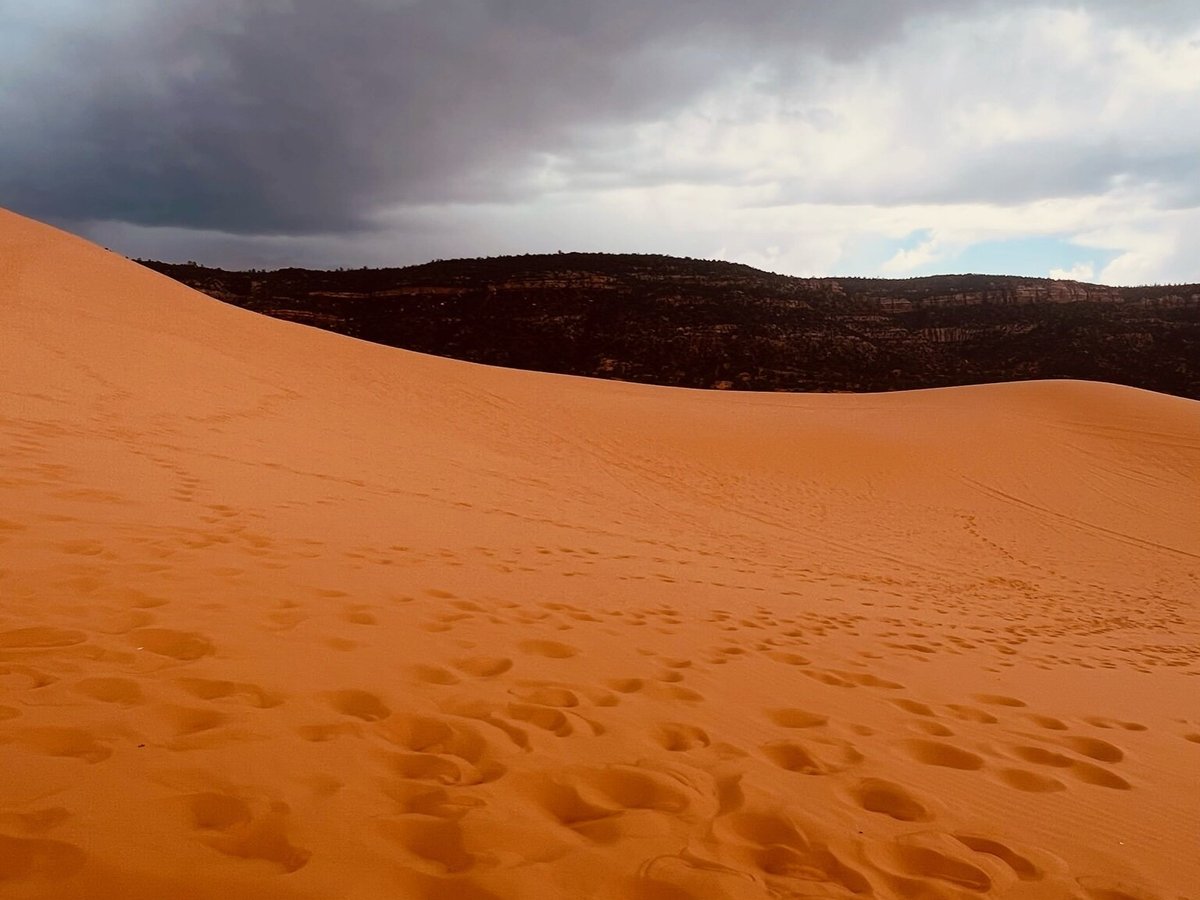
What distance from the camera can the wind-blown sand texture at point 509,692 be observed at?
2.07m

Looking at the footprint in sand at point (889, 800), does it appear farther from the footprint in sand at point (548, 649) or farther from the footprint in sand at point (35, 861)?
the footprint in sand at point (35, 861)

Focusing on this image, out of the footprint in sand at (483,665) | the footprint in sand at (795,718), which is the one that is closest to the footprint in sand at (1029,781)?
the footprint in sand at (795,718)

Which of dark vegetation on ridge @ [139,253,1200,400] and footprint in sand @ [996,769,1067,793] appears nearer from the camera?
footprint in sand @ [996,769,1067,793]

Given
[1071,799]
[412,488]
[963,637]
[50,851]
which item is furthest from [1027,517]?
[50,851]

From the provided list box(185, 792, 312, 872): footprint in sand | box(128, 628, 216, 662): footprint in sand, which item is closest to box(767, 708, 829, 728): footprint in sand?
box(185, 792, 312, 872): footprint in sand

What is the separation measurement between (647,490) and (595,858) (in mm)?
11911

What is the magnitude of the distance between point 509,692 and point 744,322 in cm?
4778

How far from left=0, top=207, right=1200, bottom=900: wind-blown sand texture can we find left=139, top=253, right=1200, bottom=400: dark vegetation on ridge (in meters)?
35.8

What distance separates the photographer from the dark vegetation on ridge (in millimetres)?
44875

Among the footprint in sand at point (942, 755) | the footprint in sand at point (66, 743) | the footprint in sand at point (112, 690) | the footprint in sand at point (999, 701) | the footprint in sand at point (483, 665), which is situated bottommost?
the footprint in sand at point (999, 701)

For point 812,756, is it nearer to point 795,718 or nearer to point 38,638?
point 795,718

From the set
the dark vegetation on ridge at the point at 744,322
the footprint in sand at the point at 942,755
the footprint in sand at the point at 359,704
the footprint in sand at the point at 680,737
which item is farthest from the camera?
the dark vegetation on ridge at the point at 744,322

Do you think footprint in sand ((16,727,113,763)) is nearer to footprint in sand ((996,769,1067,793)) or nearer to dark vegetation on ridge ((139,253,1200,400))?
footprint in sand ((996,769,1067,793))

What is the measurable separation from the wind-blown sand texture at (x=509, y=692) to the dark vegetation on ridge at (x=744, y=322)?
117ft
